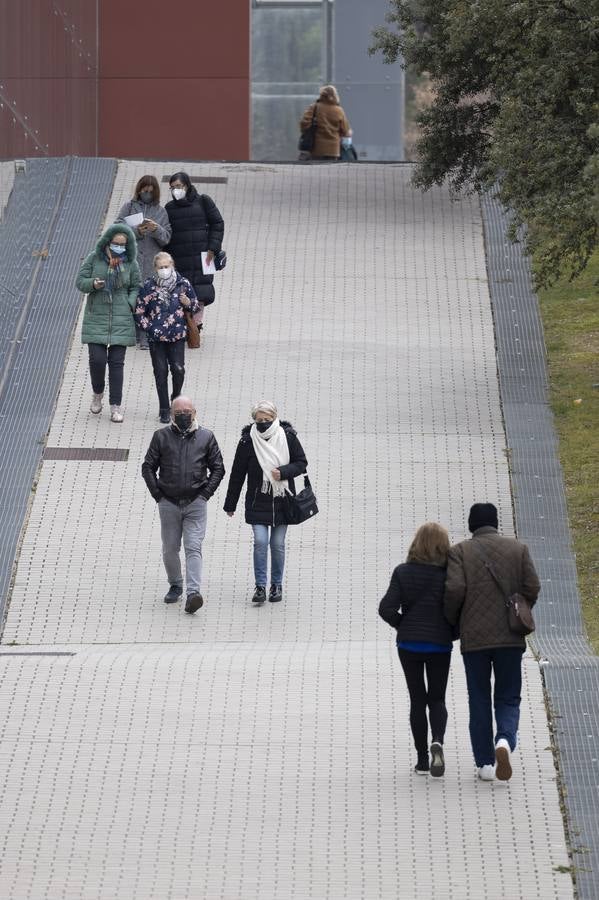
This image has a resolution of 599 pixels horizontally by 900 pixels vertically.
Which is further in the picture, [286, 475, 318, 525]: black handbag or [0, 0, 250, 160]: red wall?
[0, 0, 250, 160]: red wall

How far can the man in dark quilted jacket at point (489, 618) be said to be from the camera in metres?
9.54

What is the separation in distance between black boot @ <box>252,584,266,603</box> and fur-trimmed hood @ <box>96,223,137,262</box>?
4.29 meters

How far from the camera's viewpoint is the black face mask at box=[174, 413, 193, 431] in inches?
501

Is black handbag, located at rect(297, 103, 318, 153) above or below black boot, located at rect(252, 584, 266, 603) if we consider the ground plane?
below

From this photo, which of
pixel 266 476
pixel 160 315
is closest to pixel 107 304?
pixel 160 315

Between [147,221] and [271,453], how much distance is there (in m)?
5.48

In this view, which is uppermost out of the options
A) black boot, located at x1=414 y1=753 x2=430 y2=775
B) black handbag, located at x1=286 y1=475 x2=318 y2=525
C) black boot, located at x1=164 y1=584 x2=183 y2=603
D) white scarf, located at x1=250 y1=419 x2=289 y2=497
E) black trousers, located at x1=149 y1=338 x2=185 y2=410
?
white scarf, located at x1=250 y1=419 x2=289 y2=497

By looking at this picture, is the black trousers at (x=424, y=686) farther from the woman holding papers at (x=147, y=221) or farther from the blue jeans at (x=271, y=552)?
the woman holding papers at (x=147, y=221)

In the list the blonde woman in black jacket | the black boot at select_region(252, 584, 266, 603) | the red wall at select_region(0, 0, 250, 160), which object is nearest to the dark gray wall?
the red wall at select_region(0, 0, 250, 160)

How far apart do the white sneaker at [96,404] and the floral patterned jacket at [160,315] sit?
77 centimetres

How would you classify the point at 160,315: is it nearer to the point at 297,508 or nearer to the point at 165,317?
the point at 165,317

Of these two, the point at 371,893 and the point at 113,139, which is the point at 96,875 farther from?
the point at 113,139

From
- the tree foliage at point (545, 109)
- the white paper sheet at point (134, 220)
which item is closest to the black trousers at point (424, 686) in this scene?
the tree foliage at point (545, 109)

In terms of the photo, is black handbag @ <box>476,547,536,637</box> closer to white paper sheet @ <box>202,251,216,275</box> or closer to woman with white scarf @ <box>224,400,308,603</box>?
woman with white scarf @ <box>224,400,308,603</box>
